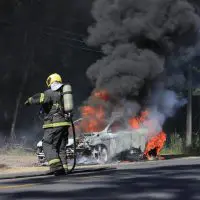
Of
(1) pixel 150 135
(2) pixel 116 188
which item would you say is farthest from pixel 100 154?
(2) pixel 116 188

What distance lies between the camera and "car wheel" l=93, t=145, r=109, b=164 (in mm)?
16625

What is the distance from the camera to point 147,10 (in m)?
18.9

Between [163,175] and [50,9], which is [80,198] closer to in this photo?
[163,175]

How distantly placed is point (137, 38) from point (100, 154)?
159 inches

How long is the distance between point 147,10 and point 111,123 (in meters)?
4.02

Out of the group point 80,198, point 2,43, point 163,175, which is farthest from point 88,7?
point 80,198

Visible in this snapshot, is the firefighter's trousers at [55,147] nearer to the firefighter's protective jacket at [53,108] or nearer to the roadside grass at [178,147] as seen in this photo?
the firefighter's protective jacket at [53,108]

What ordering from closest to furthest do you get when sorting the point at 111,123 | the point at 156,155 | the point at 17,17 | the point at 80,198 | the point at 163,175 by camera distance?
the point at 80,198, the point at 163,175, the point at 111,123, the point at 156,155, the point at 17,17

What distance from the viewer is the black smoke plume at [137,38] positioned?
17844mm

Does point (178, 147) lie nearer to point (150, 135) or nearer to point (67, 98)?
point (150, 135)

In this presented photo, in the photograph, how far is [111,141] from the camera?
663 inches

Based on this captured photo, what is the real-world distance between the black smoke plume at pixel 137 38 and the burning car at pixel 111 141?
1.06 metres

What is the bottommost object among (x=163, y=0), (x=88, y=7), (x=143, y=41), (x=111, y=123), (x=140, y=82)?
(x=111, y=123)

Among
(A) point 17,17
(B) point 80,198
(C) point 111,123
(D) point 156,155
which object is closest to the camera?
(B) point 80,198
